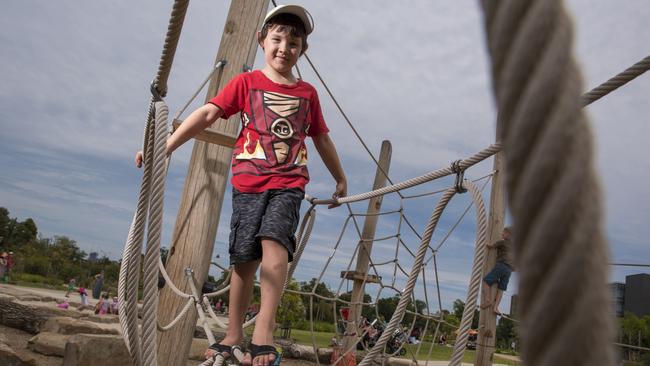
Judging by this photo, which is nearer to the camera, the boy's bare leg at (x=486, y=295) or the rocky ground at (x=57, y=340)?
the rocky ground at (x=57, y=340)

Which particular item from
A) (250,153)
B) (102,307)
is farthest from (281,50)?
(102,307)

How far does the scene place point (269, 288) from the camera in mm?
1601

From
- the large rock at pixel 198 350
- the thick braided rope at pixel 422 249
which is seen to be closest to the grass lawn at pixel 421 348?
the large rock at pixel 198 350

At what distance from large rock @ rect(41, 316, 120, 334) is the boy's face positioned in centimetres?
416

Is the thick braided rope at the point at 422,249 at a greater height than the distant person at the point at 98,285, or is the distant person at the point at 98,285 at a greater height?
the thick braided rope at the point at 422,249

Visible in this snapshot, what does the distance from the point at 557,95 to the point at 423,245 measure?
1.62m

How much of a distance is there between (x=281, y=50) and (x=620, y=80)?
3.26ft

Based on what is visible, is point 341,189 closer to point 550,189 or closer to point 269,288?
point 269,288

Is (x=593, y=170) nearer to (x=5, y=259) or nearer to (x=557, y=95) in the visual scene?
(x=557, y=95)

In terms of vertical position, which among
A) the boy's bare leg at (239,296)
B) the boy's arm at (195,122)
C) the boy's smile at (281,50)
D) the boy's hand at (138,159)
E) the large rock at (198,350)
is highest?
the boy's smile at (281,50)

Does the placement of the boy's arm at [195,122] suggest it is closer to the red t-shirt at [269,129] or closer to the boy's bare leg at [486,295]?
the red t-shirt at [269,129]

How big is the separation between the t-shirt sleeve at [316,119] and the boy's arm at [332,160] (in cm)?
2

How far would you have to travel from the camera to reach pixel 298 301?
10.9 metres

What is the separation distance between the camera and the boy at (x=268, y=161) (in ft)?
5.31
